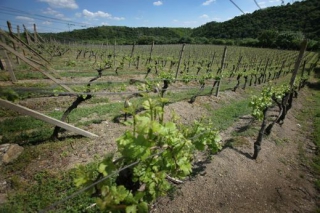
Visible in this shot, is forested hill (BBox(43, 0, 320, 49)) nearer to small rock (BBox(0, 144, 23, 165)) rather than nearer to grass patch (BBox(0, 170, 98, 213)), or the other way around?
small rock (BBox(0, 144, 23, 165))

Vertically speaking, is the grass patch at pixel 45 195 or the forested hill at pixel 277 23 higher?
the forested hill at pixel 277 23

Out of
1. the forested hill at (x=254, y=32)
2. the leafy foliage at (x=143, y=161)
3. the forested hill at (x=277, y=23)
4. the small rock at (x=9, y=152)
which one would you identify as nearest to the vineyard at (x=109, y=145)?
the leafy foliage at (x=143, y=161)

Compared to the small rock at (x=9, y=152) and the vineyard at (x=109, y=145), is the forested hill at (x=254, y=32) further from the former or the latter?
the small rock at (x=9, y=152)

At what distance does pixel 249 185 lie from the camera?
17.6 ft

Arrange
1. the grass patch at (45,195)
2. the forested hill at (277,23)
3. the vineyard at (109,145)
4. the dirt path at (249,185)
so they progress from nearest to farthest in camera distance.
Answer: the vineyard at (109,145) → the grass patch at (45,195) → the dirt path at (249,185) → the forested hill at (277,23)

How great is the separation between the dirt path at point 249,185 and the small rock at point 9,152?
4018mm

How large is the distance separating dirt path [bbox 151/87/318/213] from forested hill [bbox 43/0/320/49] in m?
34.9

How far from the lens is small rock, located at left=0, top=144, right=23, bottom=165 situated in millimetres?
5019

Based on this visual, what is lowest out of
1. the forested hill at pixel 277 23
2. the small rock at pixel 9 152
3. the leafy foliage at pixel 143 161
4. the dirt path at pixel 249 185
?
the dirt path at pixel 249 185

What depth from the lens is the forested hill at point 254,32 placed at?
2235 inches

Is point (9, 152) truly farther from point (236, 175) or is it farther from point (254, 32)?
point (254, 32)

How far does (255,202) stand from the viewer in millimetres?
4836

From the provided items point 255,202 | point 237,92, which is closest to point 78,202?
point 255,202

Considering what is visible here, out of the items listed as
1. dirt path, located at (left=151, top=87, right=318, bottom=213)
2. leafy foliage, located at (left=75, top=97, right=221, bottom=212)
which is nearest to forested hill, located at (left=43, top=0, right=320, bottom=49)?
dirt path, located at (left=151, top=87, right=318, bottom=213)
